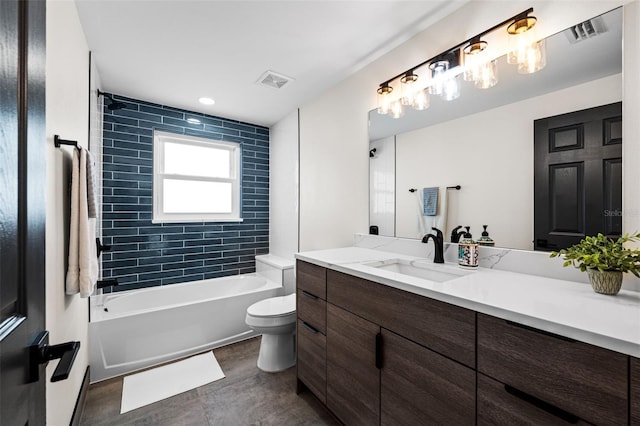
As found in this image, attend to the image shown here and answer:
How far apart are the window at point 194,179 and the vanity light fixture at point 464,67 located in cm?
218

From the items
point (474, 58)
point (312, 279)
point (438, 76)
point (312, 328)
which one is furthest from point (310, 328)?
point (474, 58)

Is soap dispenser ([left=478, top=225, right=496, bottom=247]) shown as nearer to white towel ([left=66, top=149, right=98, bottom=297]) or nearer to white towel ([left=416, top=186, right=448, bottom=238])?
white towel ([left=416, top=186, right=448, bottom=238])

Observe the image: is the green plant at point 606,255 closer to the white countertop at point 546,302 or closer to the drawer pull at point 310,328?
the white countertop at point 546,302

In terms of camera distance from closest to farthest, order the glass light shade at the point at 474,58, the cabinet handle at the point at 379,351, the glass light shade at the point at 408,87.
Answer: the cabinet handle at the point at 379,351 → the glass light shade at the point at 474,58 → the glass light shade at the point at 408,87

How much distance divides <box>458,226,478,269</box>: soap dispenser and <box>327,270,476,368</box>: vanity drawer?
20.8 inches

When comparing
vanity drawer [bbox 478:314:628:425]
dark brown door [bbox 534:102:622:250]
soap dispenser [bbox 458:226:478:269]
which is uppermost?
dark brown door [bbox 534:102:622:250]

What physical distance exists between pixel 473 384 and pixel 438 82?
1601mm

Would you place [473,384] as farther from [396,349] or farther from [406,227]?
[406,227]

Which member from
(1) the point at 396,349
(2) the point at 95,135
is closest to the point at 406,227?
(1) the point at 396,349

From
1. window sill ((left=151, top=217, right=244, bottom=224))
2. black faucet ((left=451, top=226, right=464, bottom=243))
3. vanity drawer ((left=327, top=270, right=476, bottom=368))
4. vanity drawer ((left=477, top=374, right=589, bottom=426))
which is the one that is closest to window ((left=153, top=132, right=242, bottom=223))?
window sill ((left=151, top=217, right=244, bottom=224))

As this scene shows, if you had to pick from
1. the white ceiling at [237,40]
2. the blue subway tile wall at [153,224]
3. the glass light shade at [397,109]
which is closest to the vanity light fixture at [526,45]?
the white ceiling at [237,40]

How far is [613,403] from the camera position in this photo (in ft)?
2.25

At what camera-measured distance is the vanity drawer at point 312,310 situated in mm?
1656

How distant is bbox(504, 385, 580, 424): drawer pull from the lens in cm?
74
